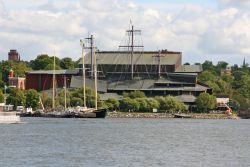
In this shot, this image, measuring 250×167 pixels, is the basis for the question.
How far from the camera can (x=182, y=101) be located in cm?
19538

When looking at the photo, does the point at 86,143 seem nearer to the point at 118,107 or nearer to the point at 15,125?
the point at 15,125

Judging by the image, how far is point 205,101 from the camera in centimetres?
19000

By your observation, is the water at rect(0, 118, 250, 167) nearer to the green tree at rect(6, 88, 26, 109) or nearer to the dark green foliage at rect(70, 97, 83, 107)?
the dark green foliage at rect(70, 97, 83, 107)

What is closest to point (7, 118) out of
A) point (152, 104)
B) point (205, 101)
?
point (152, 104)

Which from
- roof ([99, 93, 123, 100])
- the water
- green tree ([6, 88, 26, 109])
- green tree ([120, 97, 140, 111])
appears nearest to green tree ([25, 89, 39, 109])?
green tree ([6, 88, 26, 109])

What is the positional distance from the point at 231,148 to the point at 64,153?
1529cm

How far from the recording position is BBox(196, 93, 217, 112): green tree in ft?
623

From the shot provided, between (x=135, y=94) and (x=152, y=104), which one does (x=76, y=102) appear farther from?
(x=135, y=94)

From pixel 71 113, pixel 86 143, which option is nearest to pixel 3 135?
pixel 86 143

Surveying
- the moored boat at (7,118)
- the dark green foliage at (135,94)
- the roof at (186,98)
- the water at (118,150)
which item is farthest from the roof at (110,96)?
the water at (118,150)

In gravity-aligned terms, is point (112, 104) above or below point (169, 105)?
above

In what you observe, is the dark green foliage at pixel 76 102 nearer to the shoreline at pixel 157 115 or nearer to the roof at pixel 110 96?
the shoreline at pixel 157 115

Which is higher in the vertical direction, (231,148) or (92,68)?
(92,68)

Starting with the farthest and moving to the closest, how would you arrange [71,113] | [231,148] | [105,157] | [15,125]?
Answer: [71,113] → [15,125] → [231,148] → [105,157]
